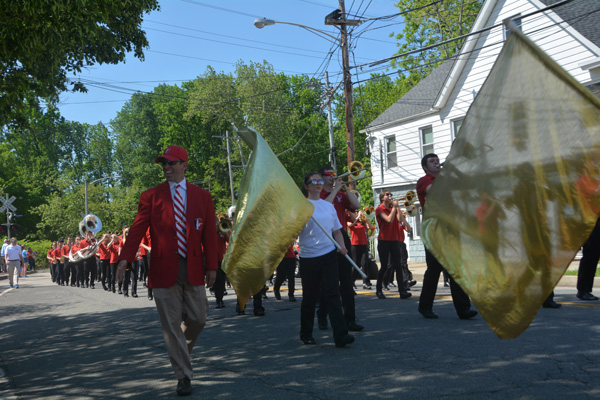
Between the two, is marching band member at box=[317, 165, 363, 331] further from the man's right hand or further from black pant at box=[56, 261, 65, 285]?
black pant at box=[56, 261, 65, 285]

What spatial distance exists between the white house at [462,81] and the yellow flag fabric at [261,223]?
10.5 metres

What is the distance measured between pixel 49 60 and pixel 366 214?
9.11 meters

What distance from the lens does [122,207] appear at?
64.6 m


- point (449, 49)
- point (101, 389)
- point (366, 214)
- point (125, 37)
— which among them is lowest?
point (101, 389)

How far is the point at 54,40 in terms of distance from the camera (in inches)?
356

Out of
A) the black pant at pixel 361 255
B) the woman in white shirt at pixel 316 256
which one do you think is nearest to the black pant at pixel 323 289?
the woman in white shirt at pixel 316 256

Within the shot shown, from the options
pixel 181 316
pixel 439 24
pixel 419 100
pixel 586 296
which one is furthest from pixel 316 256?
pixel 439 24

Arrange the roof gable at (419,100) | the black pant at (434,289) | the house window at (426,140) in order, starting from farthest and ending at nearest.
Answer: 1. the roof gable at (419,100)
2. the house window at (426,140)
3. the black pant at (434,289)

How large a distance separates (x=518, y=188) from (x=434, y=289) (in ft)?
17.5

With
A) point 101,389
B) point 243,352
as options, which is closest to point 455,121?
point 243,352

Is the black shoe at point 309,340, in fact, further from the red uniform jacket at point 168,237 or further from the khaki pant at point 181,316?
the red uniform jacket at point 168,237

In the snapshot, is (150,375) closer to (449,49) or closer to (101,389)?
(101,389)

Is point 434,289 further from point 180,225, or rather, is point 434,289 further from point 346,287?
point 180,225

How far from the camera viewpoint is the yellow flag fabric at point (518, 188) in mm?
3402
